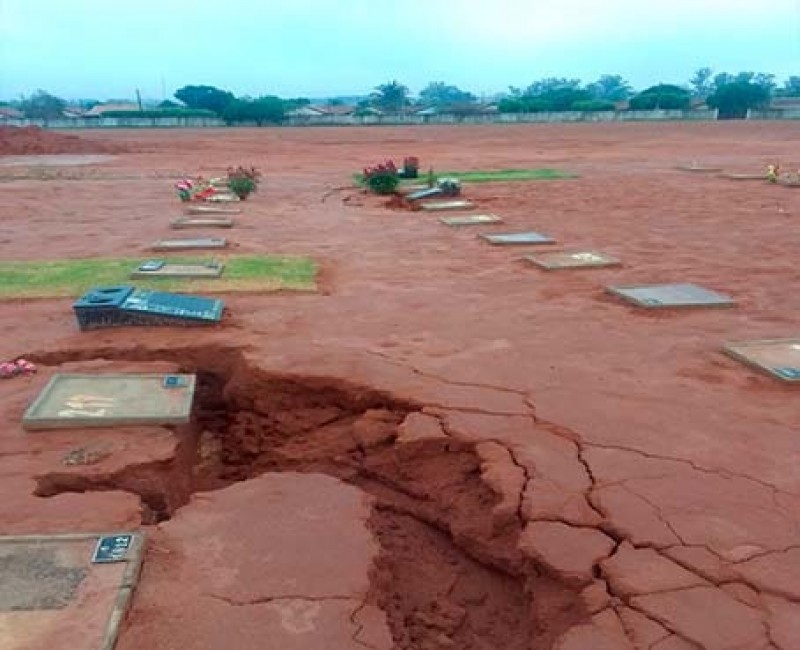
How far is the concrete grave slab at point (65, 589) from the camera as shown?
2494mm

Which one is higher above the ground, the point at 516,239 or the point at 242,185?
the point at 516,239

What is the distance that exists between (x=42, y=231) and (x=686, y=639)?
9.74m

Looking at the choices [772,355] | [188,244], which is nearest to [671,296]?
[772,355]

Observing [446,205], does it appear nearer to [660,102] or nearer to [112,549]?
[112,549]

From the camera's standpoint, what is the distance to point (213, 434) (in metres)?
4.63

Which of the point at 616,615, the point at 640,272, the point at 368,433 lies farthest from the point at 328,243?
the point at 616,615

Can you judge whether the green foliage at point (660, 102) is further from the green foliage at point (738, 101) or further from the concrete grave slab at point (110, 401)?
the concrete grave slab at point (110, 401)

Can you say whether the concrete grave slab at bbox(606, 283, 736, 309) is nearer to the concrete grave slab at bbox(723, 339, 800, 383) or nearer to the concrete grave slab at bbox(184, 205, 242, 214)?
the concrete grave slab at bbox(723, 339, 800, 383)

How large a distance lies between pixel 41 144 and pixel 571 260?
2588cm

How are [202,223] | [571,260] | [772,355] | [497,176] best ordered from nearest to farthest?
[772,355]
[571,260]
[202,223]
[497,176]

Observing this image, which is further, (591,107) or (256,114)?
(591,107)

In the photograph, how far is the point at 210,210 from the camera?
12047 mm

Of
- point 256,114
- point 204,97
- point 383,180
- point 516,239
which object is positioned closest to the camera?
point 516,239

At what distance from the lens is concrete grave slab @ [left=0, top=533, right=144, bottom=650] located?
2494 mm
